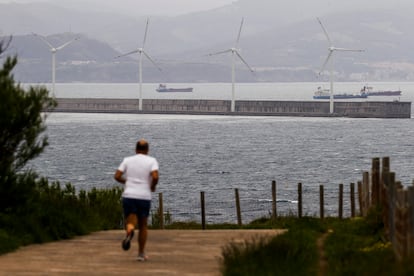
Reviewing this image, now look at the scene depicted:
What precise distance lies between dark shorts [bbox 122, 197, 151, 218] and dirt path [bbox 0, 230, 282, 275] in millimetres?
836

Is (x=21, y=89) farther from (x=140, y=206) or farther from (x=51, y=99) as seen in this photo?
(x=140, y=206)

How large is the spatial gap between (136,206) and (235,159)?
98.1 m

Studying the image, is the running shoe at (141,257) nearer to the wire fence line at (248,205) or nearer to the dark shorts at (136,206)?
the dark shorts at (136,206)

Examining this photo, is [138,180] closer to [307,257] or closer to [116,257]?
[116,257]

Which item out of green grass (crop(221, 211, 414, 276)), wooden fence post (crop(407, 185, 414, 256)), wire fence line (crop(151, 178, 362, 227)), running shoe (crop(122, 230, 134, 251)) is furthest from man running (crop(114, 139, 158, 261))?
wire fence line (crop(151, 178, 362, 227))

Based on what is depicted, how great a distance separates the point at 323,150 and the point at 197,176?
1521 inches

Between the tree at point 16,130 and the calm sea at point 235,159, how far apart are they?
102 feet

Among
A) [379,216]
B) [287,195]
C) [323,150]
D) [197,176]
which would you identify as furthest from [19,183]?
[323,150]

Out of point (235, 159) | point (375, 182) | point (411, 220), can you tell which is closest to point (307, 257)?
point (411, 220)

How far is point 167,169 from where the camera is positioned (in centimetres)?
10200

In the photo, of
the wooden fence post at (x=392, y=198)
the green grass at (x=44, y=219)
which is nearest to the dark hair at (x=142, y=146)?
the green grass at (x=44, y=219)

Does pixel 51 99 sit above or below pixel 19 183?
above

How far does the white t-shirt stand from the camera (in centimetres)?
1923

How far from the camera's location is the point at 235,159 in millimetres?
117438
